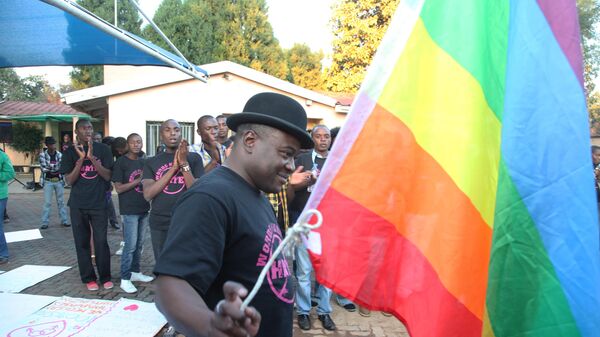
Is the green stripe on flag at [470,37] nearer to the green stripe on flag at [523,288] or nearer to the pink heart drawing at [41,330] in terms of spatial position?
the green stripe on flag at [523,288]

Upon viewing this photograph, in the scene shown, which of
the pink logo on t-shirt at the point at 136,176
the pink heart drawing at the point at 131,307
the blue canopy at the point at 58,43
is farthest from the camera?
the pink logo on t-shirt at the point at 136,176

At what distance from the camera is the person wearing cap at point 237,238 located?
1.19 meters

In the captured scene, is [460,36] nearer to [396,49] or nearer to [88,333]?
[396,49]

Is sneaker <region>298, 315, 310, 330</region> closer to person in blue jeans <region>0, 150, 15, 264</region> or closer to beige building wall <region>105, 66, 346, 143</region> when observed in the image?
person in blue jeans <region>0, 150, 15, 264</region>

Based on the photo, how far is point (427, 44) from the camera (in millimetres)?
1472

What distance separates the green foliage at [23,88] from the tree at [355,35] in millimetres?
36935

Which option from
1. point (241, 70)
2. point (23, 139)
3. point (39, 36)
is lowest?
point (23, 139)

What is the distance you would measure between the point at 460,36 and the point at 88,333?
4.04m

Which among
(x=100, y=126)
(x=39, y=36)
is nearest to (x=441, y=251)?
(x=39, y=36)

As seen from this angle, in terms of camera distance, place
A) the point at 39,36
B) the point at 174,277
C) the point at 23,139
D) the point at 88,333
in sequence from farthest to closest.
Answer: the point at 23,139 < the point at 39,36 < the point at 88,333 < the point at 174,277

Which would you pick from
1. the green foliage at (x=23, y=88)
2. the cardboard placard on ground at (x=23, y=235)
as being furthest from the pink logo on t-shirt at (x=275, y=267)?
the green foliage at (x=23, y=88)

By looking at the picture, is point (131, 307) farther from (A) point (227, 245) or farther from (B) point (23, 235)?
(B) point (23, 235)

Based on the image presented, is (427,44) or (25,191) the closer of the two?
(427,44)

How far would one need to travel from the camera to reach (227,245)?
1.45 m
